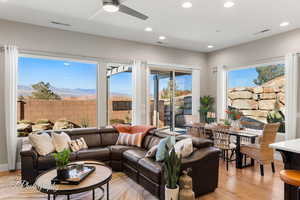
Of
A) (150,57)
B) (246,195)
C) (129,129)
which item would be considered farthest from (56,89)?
(246,195)

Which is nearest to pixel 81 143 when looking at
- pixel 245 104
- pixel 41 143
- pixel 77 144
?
pixel 77 144

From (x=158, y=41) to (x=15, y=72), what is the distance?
3.59 m

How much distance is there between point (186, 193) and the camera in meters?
2.48

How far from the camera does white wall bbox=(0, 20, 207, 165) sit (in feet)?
13.5

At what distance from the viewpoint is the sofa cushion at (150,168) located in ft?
9.09

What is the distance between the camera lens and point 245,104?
19.3 feet

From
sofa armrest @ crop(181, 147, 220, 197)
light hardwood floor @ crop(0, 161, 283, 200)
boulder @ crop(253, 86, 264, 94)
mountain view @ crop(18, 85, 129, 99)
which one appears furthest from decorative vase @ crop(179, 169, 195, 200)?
boulder @ crop(253, 86, 264, 94)

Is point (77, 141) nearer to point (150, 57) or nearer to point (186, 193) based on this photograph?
point (186, 193)

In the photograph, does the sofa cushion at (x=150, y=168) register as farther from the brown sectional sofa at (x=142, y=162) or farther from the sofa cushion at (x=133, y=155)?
the sofa cushion at (x=133, y=155)

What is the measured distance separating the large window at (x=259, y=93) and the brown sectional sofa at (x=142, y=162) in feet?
9.67

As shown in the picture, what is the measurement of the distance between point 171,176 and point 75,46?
3.89m

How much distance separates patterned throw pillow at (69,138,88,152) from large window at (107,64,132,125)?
51.2 inches

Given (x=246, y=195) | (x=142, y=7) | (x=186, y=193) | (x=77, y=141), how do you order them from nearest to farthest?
1. (x=186, y=193)
2. (x=246, y=195)
3. (x=142, y=7)
4. (x=77, y=141)

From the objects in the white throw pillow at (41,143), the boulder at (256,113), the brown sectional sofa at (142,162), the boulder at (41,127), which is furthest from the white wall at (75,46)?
the boulder at (256,113)
